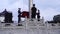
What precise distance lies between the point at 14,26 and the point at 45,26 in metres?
3.28

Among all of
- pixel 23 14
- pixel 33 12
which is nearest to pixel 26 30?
pixel 33 12

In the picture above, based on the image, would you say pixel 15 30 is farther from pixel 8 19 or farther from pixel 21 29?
pixel 8 19

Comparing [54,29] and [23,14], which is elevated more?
[23,14]

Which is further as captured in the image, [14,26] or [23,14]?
[23,14]

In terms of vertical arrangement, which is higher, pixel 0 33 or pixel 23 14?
pixel 23 14

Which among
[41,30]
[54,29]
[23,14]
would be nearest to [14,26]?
[41,30]

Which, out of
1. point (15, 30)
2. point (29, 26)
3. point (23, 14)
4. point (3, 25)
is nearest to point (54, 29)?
point (29, 26)

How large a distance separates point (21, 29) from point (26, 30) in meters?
0.53

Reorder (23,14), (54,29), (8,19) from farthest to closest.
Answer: (23,14)
(8,19)
(54,29)

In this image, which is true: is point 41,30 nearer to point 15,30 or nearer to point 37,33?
point 37,33

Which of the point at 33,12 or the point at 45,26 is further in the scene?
the point at 33,12

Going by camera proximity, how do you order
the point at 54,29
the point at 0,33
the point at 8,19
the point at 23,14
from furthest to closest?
1. the point at 23,14
2. the point at 8,19
3. the point at 54,29
4. the point at 0,33

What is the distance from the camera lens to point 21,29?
723 inches

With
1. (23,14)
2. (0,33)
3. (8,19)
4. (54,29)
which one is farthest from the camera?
(23,14)
